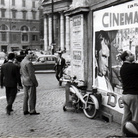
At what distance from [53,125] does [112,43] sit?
243cm

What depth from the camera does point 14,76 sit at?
979 cm

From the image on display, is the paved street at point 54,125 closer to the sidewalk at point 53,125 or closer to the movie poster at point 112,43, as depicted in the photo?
the sidewalk at point 53,125

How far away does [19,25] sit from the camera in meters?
85.6

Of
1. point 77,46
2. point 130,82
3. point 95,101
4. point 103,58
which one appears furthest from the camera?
point 77,46

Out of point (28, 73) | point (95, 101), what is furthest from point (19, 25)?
point (95, 101)

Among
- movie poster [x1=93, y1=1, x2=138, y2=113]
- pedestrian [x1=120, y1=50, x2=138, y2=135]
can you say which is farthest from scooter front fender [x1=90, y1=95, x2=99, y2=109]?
pedestrian [x1=120, y1=50, x2=138, y2=135]

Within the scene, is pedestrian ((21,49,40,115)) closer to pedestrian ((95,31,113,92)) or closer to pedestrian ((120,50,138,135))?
pedestrian ((95,31,113,92))

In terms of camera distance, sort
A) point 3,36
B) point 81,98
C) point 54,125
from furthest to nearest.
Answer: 1. point 3,36
2. point 81,98
3. point 54,125

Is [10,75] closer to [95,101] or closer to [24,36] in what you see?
[95,101]

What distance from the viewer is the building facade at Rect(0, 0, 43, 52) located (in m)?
83.0

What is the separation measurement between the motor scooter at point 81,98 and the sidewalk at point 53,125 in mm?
204

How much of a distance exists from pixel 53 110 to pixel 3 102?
2.59m

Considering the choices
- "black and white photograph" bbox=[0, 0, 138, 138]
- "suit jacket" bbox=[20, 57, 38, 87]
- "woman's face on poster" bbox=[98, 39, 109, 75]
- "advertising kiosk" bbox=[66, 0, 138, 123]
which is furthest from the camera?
"suit jacket" bbox=[20, 57, 38, 87]

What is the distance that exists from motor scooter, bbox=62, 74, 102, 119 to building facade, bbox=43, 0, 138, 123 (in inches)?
7.5
